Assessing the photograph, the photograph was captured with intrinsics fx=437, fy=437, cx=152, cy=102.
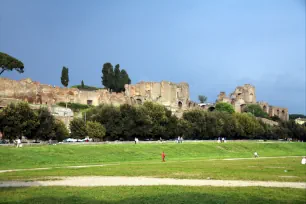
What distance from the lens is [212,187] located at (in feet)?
62.1

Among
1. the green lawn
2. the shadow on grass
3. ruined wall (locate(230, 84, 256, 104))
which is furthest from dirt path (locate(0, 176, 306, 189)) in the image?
ruined wall (locate(230, 84, 256, 104))

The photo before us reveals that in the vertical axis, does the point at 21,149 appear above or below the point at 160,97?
below

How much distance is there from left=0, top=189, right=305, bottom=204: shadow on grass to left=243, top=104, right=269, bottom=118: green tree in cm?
14295

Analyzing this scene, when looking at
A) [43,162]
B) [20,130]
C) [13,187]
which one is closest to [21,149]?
[43,162]

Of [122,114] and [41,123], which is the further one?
[122,114]

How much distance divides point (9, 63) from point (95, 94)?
24664 millimetres

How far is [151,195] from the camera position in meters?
16.8

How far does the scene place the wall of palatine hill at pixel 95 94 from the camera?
99875mm

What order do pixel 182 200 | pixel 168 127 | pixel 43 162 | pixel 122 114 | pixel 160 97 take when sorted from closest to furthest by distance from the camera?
pixel 182 200 < pixel 43 162 < pixel 122 114 < pixel 168 127 < pixel 160 97

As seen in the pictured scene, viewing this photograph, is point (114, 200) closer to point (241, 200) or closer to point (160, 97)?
point (241, 200)

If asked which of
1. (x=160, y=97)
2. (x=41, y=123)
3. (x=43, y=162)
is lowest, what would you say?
(x=43, y=162)

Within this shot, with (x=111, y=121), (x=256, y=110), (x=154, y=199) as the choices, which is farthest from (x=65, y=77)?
(x=154, y=199)

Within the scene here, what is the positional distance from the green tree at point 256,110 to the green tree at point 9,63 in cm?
8558

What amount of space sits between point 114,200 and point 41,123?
147 ft
